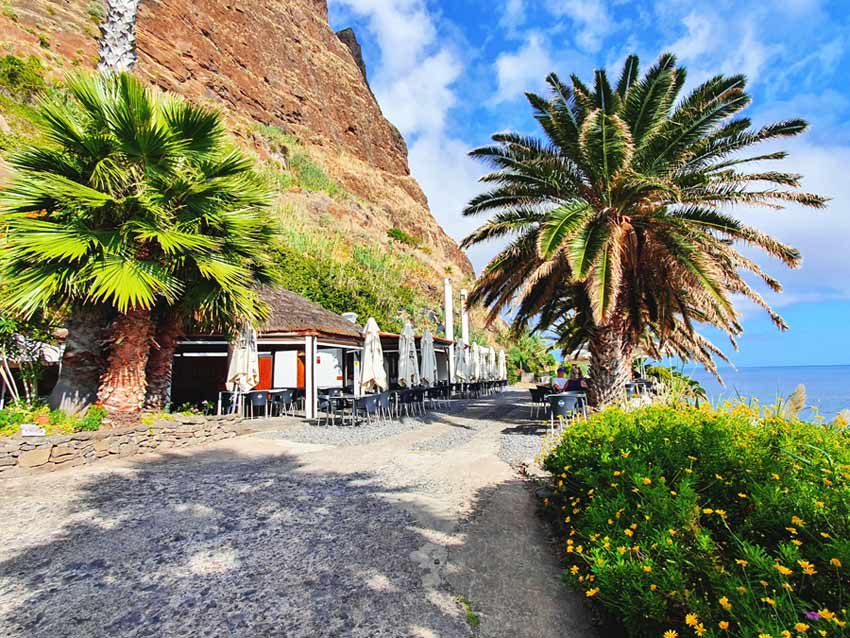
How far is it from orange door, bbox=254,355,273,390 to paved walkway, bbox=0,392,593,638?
10467 mm

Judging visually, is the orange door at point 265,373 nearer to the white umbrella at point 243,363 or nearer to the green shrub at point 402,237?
the white umbrella at point 243,363

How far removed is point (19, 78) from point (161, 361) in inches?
912

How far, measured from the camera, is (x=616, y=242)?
8359mm

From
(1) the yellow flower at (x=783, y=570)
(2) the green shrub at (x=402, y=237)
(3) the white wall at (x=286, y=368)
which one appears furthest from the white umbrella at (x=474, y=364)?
(2) the green shrub at (x=402, y=237)

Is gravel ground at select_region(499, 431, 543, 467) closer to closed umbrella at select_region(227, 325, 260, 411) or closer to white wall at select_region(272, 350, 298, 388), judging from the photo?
closed umbrella at select_region(227, 325, 260, 411)

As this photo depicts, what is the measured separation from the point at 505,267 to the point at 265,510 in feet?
24.3

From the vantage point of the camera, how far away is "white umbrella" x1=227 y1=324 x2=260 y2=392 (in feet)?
33.2

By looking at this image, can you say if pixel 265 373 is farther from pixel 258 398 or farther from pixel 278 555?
pixel 278 555

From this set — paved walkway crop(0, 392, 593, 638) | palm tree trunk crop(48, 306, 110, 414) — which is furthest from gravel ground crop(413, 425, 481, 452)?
palm tree trunk crop(48, 306, 110, 414)

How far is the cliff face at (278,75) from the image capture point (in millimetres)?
28016

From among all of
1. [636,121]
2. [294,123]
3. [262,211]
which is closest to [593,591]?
[262,211]

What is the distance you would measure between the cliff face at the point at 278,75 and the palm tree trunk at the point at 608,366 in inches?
1126

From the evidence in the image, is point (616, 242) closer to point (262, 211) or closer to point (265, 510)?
point (262, 211)

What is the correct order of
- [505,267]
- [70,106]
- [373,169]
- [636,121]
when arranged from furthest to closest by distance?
[373,169] → [505,267] → [636,121] → [70,106]
